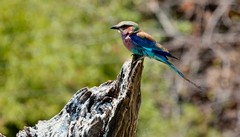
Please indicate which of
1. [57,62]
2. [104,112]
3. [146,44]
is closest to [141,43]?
[146,44]

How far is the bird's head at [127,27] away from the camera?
2.52 m

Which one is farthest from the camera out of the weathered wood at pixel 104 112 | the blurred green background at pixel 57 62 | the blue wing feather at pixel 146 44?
the blurred green background at pixel 57 62

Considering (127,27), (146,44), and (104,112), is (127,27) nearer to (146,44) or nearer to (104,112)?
(146,44)

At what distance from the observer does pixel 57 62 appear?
5.71 metres

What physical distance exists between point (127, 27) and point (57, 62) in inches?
127

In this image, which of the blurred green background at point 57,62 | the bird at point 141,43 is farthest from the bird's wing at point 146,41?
the blurred green background at point 57,62

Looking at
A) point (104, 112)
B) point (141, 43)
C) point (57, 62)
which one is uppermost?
point (57, 62)

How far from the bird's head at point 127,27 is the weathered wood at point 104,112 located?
0.47ft

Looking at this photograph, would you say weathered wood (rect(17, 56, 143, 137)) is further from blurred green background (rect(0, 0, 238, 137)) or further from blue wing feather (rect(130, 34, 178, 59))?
blurred green background (rect(0, 0, 238, 137))

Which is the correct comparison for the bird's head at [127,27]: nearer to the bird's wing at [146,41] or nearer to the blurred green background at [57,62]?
the bird's wing at [146,41]

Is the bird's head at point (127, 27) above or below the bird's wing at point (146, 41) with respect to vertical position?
above

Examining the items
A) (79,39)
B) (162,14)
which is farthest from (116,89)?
(162,14)

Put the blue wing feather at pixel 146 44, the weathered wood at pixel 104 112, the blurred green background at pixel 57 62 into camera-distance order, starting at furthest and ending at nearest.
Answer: the blurred green background at pixel 57 62, the blue wing feather at pixel 146 44, the weathered wood at pixel 104 112

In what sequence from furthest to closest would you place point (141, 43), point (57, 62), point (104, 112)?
1. point (57, 62)
2. point (141, 43)
3. point (104, 112)
